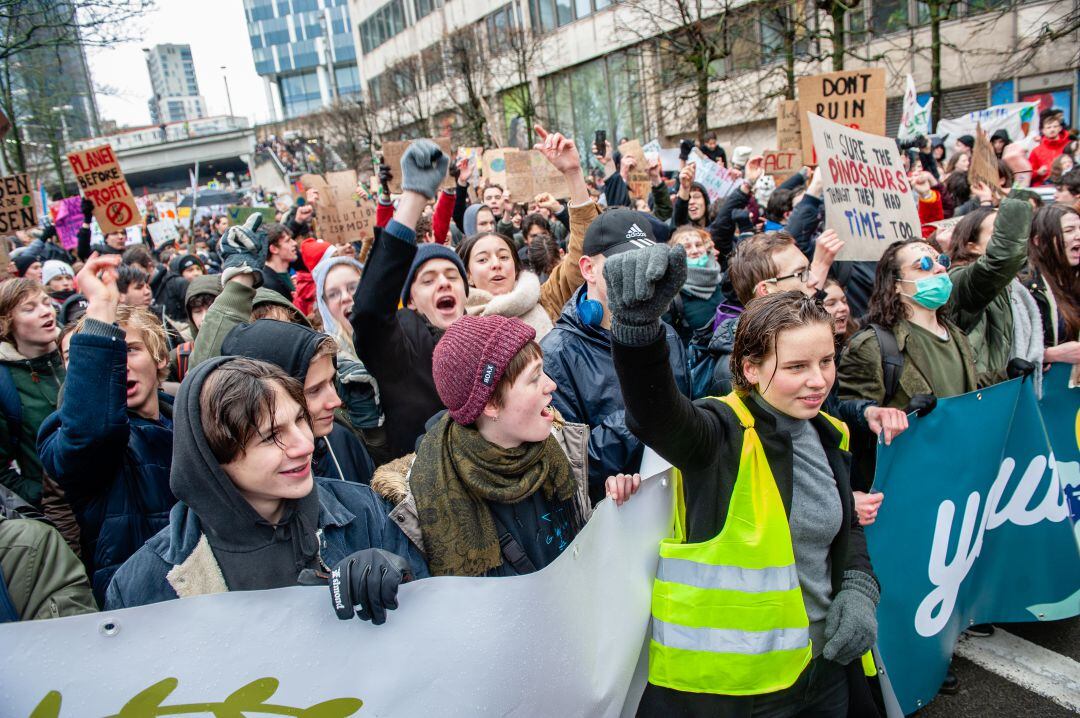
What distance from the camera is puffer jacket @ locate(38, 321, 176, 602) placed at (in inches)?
87.0

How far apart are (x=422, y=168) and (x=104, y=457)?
1.38 metres

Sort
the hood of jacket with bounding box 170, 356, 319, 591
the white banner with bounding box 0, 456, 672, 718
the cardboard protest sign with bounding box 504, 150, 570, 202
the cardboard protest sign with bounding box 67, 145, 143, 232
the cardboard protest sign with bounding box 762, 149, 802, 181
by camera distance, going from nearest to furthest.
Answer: the white banner with bounding box 0, 456, 672, 718 < the hood of jacket with bounding box 170, 356, 319, 591 < the cardboard protest sign with bounding box 67, 145, 143, 232 < the cardboard protest sign with bounding box 762, 149, 802, 181 < the cardboard protest sign with bounding box 504, 150, 570, 202

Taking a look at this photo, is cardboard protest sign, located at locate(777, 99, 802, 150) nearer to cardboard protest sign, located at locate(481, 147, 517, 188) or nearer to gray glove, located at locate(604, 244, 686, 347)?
cardboard protest sign, located at locate(481, 147, 517, 188)

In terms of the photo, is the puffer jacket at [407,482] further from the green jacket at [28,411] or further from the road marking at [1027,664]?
the road marking at [1027,664]

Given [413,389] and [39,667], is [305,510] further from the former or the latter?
[413,389]

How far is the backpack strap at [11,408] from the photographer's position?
3139 millimetres

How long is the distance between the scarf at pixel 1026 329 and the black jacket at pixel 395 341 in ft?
9.06

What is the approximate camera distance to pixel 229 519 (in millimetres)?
1836

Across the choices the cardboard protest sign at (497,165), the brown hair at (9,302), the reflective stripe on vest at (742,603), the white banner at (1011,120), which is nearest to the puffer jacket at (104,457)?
the brown hair at (9,302)

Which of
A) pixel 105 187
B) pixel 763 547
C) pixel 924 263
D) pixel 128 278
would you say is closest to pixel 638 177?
pixel 105 187

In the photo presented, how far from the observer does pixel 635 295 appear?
151cm

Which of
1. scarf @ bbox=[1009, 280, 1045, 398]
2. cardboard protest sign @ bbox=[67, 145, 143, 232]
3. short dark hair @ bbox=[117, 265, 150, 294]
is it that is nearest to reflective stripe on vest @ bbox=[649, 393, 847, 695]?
scarf @ bbox=[1009, 280, 1045, 398]

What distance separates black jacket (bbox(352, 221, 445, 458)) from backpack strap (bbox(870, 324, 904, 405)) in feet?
6.00

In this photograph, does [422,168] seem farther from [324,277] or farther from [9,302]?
[9,302]
